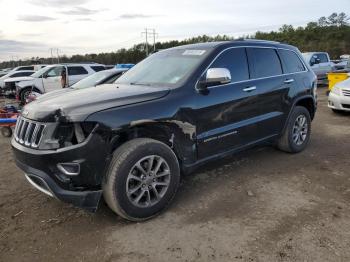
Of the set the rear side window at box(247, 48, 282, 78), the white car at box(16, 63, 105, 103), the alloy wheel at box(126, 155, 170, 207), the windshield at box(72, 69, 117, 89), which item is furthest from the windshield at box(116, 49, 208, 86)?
the white car at box(16, 63, 105, 103)

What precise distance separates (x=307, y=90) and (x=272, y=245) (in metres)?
3.42

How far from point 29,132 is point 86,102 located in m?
0.64

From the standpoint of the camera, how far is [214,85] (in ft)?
13.9

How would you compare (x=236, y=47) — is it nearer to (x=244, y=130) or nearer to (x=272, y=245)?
(x=244, y=130)

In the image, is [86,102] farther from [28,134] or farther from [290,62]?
[290,62]

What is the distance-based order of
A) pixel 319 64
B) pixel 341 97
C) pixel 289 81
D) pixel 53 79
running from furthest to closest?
1. pixel 319 64
2. pixel 53 79
3. pixel 341 97
4. pixel 289 81

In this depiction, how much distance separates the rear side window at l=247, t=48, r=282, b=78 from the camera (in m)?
4.88

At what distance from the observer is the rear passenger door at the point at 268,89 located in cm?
486

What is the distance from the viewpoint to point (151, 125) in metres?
3.71

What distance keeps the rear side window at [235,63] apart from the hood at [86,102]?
944mm

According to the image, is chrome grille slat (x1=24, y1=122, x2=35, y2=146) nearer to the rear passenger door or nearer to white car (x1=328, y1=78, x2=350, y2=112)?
the rear passenger door

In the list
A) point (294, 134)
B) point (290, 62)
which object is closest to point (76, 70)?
point (290, 62)

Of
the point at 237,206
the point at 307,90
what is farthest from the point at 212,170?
the point at 307,90

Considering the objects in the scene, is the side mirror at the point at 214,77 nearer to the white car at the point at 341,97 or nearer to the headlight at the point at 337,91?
the white car at the point at 341,97
